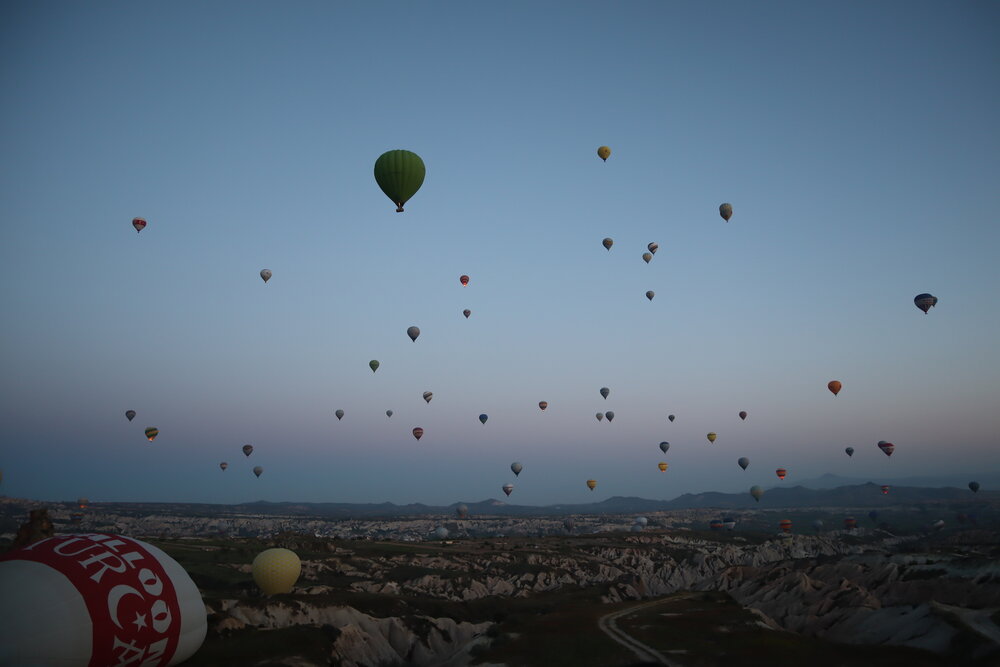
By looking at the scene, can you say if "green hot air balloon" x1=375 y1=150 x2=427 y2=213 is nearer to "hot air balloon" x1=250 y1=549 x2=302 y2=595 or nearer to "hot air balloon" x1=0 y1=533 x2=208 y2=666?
"hot air balloon" x1=250 y1=549 x2=302 y2=595

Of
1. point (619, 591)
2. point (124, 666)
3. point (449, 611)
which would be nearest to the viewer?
point (124, 666)

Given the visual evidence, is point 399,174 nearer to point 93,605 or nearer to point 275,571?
point 275,571

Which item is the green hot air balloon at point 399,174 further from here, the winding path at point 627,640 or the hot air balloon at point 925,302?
the hot air balloon at point 925,302

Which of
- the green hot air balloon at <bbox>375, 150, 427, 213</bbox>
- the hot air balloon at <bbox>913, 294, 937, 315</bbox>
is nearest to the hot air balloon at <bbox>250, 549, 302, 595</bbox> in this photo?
the green hot air balloon at <bbox>375, 150, 427, 213</bbox>

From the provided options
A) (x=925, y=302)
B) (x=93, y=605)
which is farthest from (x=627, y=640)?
(x=925, y=302)

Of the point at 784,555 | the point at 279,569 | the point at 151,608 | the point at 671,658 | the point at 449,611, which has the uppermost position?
the point at 151,608

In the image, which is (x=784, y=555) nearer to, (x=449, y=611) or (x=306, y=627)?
(x=449, y=611)

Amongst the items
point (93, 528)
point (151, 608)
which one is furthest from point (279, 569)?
point (93, 528)
